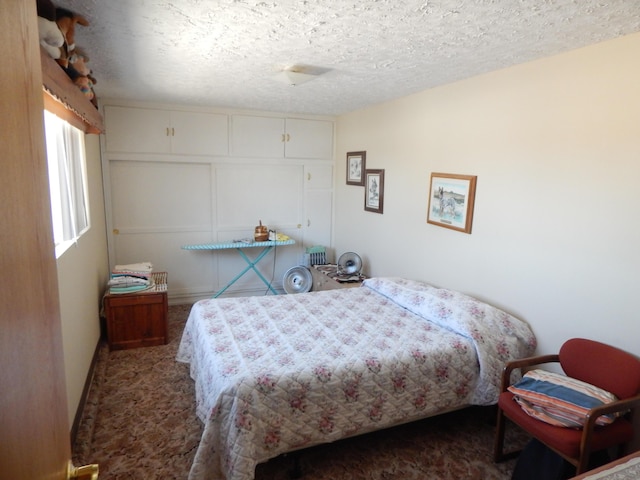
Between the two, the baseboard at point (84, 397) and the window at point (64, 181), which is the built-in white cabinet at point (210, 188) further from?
the baseboard at point (84, 397)

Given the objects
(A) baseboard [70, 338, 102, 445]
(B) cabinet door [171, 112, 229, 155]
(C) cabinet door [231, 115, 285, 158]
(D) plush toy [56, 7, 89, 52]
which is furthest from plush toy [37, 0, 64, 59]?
(C) cabinet door [231, 115, 285, 158]

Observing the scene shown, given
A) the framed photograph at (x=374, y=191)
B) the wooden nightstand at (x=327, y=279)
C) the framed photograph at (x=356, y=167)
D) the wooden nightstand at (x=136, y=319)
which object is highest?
the framed photograph at (x=356, y=167)

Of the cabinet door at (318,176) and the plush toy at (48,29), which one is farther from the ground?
the plush toy at (48,29)

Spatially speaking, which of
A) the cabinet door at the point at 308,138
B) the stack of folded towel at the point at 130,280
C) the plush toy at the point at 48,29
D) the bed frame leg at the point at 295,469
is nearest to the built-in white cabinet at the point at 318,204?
the cabinet door at the point at 308,138

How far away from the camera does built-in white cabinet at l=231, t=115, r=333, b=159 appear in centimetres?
458

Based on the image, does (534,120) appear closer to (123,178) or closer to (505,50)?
(505,50)

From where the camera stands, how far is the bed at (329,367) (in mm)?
1929

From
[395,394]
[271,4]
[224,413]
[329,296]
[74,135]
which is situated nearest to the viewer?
[271,4]

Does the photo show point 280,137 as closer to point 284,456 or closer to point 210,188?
point 210,188

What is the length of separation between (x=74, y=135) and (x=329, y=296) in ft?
7.59

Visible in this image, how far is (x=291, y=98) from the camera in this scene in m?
3.83

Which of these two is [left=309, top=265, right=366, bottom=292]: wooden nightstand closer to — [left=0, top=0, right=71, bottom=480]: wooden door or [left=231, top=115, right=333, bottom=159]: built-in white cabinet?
[left=231, top=115, right=333, bottom=159]: built-in white cabinet

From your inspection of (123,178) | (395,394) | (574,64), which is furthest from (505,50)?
(123,178)

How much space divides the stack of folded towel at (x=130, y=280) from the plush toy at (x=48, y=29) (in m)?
2.31
